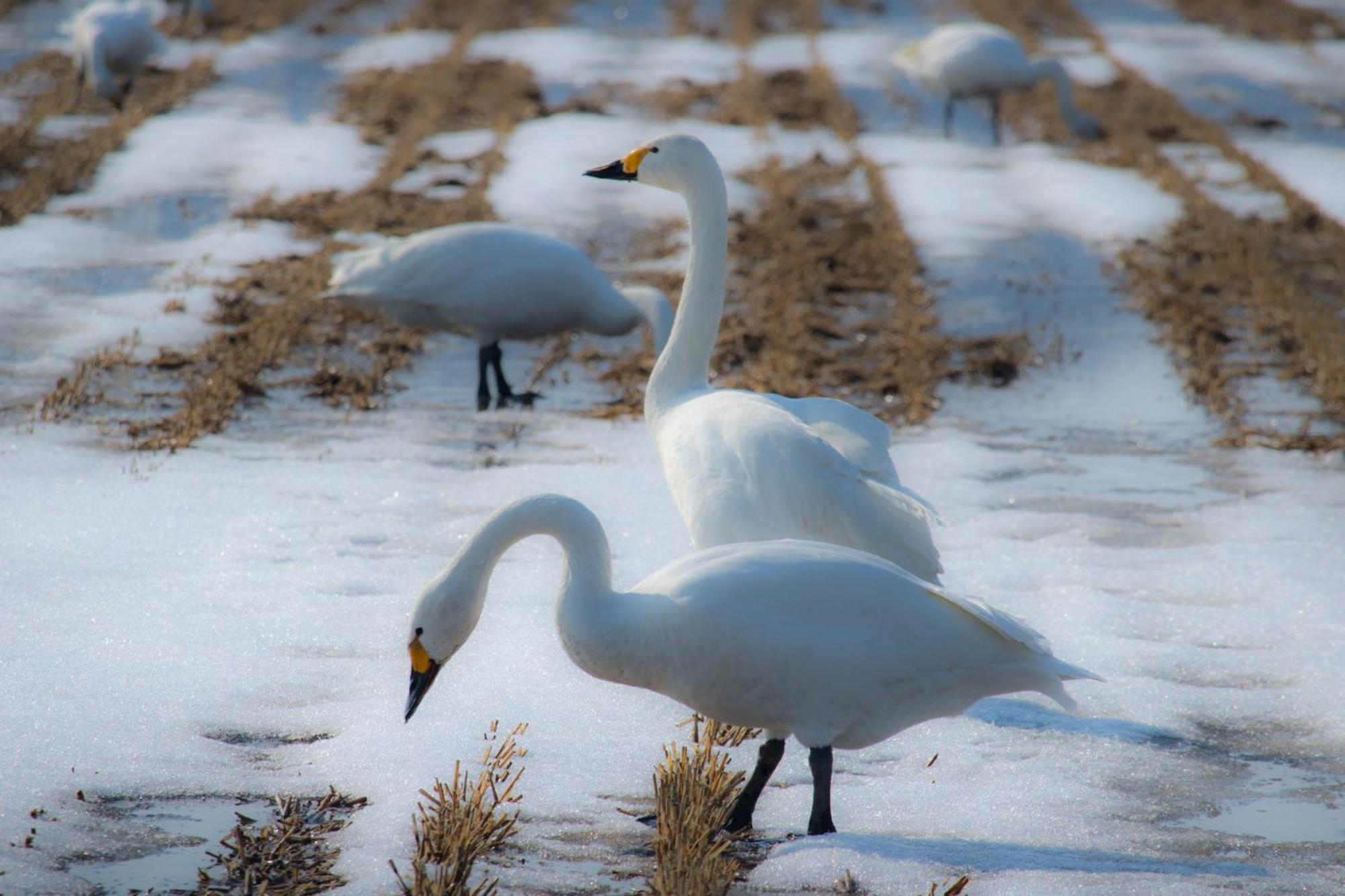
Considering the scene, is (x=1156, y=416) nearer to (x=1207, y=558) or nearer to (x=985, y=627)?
(x=1207, y=558)

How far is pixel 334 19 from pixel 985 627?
19.8 metres

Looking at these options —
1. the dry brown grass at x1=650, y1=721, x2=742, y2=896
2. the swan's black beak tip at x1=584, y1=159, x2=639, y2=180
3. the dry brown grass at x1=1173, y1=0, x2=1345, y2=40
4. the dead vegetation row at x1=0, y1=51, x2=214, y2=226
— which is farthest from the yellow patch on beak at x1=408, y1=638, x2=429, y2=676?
the dry brown grass at x1=1173, y1=0, x2=1345, y2=40

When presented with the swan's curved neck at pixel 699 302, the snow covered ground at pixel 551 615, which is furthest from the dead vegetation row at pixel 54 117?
the swan's curved neck at pixel 699 302

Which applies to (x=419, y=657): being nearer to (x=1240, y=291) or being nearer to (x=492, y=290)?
(x=492, y=290)

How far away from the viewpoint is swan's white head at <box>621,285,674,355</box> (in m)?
8.02

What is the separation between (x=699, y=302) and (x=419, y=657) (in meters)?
2.42

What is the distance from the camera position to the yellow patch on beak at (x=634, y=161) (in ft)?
18.1

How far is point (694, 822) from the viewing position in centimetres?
338

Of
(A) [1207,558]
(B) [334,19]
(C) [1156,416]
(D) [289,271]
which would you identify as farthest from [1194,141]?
(B) [334,19]

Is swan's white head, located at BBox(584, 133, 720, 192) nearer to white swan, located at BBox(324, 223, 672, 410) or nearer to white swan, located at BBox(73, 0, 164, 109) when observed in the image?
white swan, located at BBox(324, 223, 672, 410)

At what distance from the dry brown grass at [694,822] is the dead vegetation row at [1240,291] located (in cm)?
460

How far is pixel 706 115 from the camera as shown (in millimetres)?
16234

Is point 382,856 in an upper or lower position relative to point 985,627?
lower

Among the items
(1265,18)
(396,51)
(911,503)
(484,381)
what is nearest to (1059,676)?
(911,503)
